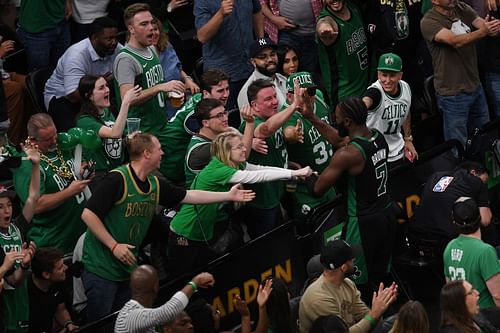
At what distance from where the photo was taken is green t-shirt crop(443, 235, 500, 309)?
9.99 metres

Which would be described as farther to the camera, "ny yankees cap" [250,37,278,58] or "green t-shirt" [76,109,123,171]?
"ny yankees cap" [250,37,278,58]

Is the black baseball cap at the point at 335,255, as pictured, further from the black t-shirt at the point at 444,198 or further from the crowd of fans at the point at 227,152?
the black t-shirt at the point at 444,198

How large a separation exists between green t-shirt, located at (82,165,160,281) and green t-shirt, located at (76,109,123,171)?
1.14 metres

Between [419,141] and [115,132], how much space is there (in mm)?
4214

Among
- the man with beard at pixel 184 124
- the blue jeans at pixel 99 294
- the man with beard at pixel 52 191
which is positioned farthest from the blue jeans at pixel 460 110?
the blue jeans at pixel 99 294

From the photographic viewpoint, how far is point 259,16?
13.5 metres

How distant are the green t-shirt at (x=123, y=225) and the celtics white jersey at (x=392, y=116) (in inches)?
110

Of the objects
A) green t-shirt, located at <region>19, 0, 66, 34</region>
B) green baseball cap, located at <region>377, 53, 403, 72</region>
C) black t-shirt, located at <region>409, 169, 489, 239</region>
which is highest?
green t-shirt, located at <region>19, 0, 66, 34</region>

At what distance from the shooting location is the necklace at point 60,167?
1052cm

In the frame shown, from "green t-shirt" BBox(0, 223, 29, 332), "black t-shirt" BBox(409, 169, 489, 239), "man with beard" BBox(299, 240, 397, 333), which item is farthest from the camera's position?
"black t-shirt" BBox(409, 169, 489, 239)

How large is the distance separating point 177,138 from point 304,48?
8.23 feet

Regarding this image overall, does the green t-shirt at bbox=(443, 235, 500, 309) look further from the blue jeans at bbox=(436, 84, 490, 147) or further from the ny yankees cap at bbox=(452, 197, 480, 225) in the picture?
the blue jeans at bbox=(436, 84, 490, 147)

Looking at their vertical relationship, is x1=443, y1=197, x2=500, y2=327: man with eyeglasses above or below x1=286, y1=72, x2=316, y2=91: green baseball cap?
below

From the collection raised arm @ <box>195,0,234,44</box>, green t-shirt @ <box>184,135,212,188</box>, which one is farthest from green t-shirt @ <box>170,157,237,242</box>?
raised arm @ <box>195,0,234,44</box>
